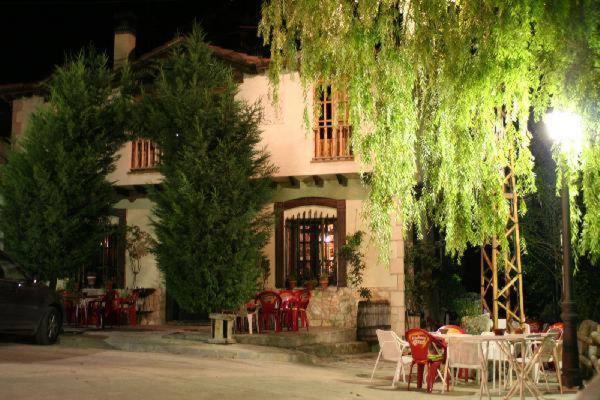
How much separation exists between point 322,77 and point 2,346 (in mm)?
7115

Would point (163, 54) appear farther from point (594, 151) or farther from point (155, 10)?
point (594, 151)

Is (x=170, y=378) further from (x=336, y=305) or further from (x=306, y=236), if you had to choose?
(x=306, y=236)

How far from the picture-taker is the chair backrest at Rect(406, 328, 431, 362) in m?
9.99

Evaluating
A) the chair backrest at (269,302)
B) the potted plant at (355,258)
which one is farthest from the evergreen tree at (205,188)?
the potted plant at (355,258)

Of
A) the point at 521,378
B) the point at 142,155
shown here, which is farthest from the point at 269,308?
the point at 521,378

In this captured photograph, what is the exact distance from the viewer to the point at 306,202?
1777 centimetres

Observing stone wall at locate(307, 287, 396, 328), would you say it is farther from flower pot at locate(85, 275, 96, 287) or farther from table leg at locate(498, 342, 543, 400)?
table leg at locate(498, 342, 543, 400)

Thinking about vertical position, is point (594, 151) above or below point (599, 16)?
below

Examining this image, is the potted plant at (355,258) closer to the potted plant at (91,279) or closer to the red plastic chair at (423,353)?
the potted plant at (91,279)

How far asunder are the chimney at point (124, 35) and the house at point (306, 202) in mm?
1536

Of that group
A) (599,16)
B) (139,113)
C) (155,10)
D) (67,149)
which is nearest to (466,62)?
(599,16)

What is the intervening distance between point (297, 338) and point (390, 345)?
4.18 m

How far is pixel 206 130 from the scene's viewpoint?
14.4 m

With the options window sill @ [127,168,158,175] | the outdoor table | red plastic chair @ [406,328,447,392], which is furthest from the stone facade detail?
the outdoor table
